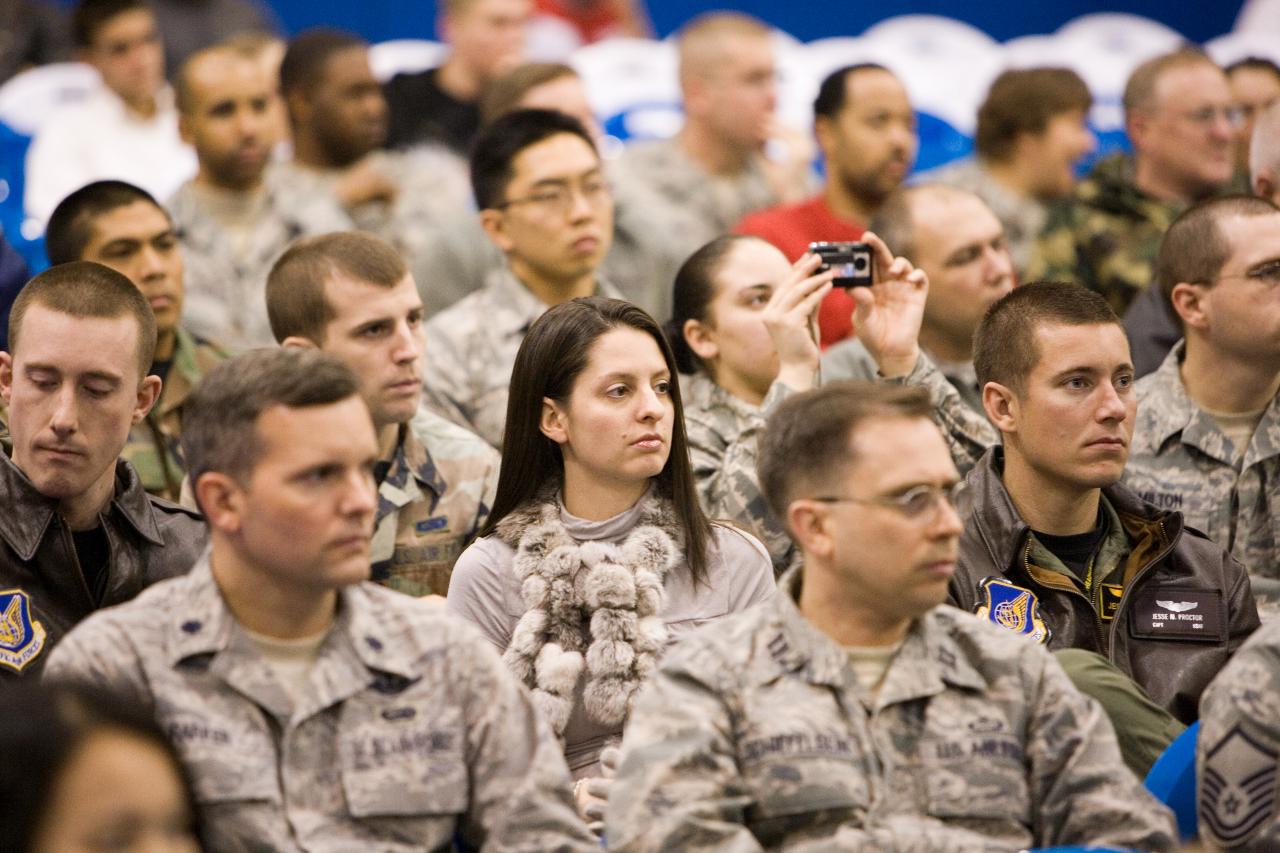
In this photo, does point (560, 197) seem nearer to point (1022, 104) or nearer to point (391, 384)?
point (391, 384)

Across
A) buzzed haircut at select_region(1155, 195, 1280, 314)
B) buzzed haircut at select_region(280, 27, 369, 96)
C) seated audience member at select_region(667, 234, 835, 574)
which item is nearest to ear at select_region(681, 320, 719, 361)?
seated audience member at select_region(667, 234, 835, 574)

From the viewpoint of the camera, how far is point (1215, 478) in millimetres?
3674

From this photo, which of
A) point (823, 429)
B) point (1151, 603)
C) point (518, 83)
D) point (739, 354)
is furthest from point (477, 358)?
point (823, 429)

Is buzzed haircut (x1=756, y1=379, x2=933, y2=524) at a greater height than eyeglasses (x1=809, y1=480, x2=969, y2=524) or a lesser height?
greater

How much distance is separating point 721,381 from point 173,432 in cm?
133

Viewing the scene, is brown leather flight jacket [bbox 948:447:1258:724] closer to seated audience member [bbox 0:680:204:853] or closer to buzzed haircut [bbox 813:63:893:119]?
seated audience member [bbox 0:680:204:853]

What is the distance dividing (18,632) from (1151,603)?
2.03 meters

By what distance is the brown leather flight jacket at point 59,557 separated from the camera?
284cm

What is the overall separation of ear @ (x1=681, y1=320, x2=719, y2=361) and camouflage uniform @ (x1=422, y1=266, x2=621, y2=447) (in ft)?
1.51

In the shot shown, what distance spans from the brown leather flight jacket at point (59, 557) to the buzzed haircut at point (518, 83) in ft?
8.38

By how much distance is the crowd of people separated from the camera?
2289 millimetres

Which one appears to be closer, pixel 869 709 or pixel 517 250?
pixel 869 709

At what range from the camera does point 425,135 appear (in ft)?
21.0

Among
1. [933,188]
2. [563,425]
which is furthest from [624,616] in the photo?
[933,188]
